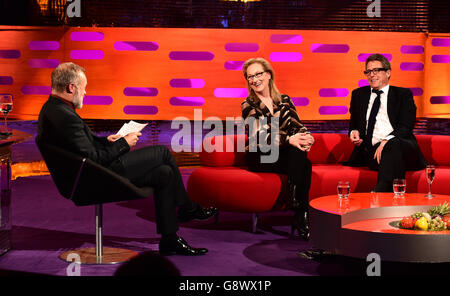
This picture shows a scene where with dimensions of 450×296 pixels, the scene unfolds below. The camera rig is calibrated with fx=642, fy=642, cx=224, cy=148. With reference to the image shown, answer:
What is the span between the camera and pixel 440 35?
25.5 feet

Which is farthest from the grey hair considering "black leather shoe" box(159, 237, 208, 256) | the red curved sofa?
the red curved sofa

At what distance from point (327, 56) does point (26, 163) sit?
3822 millimetres

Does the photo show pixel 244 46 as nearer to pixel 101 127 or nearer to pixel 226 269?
pixel 101 127

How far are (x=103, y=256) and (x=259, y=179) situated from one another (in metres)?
1.37

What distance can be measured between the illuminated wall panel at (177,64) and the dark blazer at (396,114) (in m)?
2.23

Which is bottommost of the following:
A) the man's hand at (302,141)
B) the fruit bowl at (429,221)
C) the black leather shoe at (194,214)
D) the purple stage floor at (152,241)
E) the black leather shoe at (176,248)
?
the purple stage floor at (152,241)

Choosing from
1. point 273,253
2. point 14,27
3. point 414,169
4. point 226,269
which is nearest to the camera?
point 226,269

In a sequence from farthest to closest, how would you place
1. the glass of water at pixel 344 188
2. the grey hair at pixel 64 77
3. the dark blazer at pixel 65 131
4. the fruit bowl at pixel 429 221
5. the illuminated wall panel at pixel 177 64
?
the illuminated wall panel at pixel 177 64 → the glass of water at pixel 344 188 → the grey hair at pixel 64 77 → the dark blazer at pixel 65 131 → the fruit bowl at pixel 429 221

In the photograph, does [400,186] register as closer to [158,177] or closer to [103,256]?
[158,177]

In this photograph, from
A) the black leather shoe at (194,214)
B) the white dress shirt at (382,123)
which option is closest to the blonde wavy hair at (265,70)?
the white dress shirt at (382,123)

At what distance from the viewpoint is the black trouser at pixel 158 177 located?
3971mm

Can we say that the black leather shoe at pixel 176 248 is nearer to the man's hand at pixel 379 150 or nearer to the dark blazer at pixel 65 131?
the dark blazer at pixel 65 131
